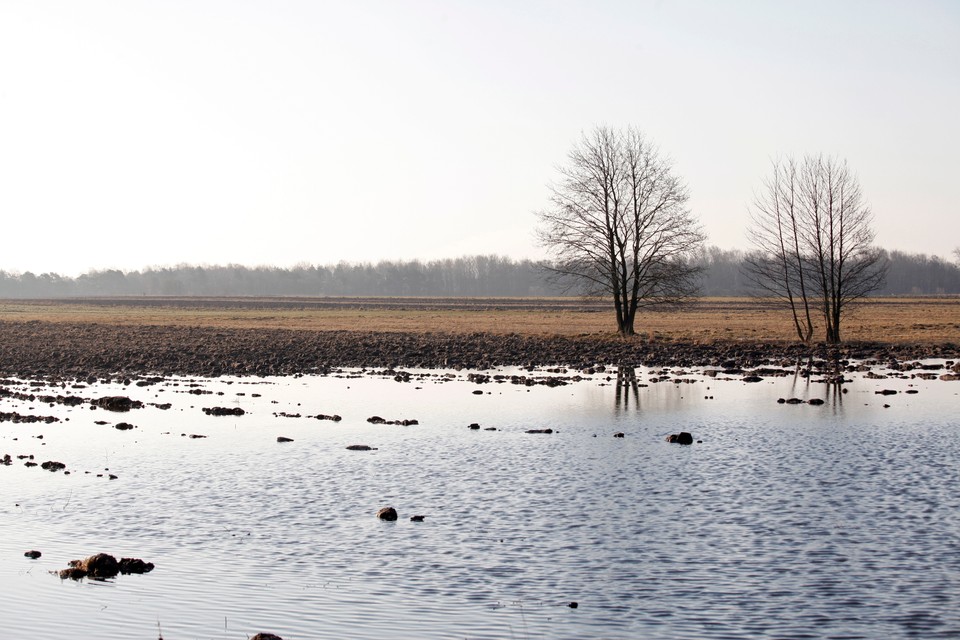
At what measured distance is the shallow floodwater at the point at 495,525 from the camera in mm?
10266

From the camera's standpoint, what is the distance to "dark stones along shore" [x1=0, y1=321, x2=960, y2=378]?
133 ft

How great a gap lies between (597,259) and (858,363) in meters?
18.1

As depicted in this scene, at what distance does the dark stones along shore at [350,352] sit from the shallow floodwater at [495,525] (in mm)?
14586

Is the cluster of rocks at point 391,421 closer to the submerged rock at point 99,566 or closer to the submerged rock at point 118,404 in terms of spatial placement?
the submerged rock at point 118,404

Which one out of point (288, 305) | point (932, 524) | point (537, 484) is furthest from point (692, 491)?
point (288, 305)

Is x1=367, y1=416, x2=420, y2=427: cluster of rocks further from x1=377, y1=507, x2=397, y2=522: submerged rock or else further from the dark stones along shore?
the dark stones along shore

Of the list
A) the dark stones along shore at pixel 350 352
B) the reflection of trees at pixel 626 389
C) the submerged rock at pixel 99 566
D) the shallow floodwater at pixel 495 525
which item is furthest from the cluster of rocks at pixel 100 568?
the dark stones along shore at pixel 350 352

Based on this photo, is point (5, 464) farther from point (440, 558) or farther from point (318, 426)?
point (440, 558)

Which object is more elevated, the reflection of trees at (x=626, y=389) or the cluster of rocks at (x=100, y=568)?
the reflection of trees at (x=626, y=389)

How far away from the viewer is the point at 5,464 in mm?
18938

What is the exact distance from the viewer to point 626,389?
32.6 metres

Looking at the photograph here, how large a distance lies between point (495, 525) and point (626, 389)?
1917 centimetres

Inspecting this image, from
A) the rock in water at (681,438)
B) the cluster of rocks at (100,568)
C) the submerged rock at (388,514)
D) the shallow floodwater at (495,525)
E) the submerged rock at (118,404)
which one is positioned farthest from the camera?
the submerged rock at (118,404)

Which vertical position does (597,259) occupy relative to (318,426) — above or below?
above
